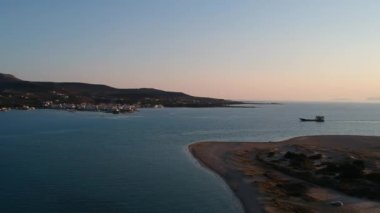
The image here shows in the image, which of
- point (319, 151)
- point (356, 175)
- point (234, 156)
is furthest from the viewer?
point (319, 151)

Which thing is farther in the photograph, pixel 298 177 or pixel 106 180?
pixel 298 177

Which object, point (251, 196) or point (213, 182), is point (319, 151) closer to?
point (213, 182)

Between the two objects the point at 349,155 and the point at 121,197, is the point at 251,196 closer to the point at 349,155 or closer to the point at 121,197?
the point at 121,197

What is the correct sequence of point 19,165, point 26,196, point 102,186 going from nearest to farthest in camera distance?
point 26,196 < point 102,186 < point 19,165

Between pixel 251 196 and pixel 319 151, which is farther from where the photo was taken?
pixel 319 151

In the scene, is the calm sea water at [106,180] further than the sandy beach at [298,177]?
No

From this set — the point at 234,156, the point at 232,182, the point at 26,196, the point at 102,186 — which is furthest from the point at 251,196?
the point at 234,156

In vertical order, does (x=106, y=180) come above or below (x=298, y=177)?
below

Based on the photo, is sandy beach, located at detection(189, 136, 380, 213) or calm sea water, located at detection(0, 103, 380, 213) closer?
calm sea water, located at detection(0, 103, 380, 213)
